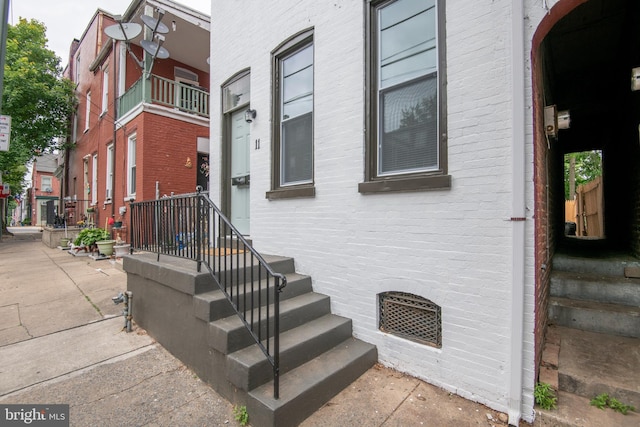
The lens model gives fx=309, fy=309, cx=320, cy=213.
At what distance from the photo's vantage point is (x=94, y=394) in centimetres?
264

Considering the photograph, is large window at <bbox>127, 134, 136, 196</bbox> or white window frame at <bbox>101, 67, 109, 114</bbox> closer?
large window at <bbox>127, 134, 136, 196</bbox>

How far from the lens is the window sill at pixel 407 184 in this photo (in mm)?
2670

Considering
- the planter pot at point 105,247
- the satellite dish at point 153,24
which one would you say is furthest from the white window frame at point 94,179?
the satellite dish at point 153,24

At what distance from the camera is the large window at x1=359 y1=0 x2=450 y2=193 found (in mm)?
2838

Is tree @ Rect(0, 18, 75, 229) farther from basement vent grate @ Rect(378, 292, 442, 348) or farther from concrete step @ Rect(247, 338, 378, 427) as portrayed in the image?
basement vent grate @ Rect(378, 292, 442, 348)

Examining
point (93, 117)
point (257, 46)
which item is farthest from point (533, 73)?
point (93, 117)

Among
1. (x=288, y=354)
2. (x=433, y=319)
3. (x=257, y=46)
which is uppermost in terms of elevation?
(x=257, y=46)

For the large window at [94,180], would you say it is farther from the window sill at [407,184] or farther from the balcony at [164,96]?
the window sill at [407,184]

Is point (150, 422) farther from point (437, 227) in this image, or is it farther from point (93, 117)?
point (93, 117)

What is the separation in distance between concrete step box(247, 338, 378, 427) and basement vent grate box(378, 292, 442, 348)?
0.33 metres

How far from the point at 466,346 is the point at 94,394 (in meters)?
3.17

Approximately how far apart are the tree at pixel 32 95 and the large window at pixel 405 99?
16.0 m

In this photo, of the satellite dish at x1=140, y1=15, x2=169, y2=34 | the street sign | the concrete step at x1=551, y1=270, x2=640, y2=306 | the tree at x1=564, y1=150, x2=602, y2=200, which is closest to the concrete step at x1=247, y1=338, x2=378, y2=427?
the concrete step at x1=551, y1=270, x2=640, y2=306

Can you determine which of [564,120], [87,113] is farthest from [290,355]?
[87,113]
